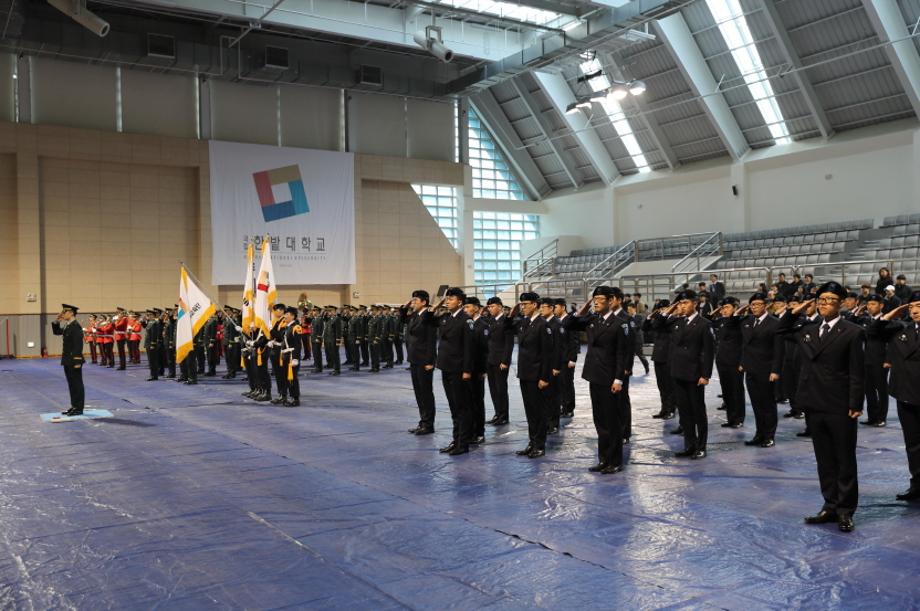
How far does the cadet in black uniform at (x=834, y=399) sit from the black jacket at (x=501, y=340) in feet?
15.8

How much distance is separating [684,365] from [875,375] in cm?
339

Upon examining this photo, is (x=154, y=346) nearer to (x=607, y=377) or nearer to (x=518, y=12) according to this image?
(x=607, y=377)

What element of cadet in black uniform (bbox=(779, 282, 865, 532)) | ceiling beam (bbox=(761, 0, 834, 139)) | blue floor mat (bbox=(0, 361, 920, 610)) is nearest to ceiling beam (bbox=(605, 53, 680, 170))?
ceiling beam (bbox=(761, 0, 834, 139))


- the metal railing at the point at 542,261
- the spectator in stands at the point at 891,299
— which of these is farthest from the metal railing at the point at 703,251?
the spectator in stands at the point at 891,299

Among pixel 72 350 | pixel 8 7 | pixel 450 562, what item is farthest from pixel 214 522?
pixel 8 7

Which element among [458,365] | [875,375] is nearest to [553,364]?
[458,365]

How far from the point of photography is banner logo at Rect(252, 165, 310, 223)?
2994 cm

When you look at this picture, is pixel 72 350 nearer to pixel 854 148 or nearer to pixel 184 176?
pixel 184 176

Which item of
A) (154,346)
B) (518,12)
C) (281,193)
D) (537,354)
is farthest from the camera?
(281,193)

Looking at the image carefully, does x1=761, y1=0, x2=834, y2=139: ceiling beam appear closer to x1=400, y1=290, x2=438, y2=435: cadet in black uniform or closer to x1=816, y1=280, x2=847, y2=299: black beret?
x1=400, y1=290, x2=438, y2=435: cadet in black uniform

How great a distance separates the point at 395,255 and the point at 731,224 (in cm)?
1332

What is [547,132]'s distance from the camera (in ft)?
113

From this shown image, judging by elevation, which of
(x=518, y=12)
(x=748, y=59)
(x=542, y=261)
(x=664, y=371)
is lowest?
(x=664, y=371)

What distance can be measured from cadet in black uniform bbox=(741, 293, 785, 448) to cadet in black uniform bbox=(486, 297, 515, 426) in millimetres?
2858
